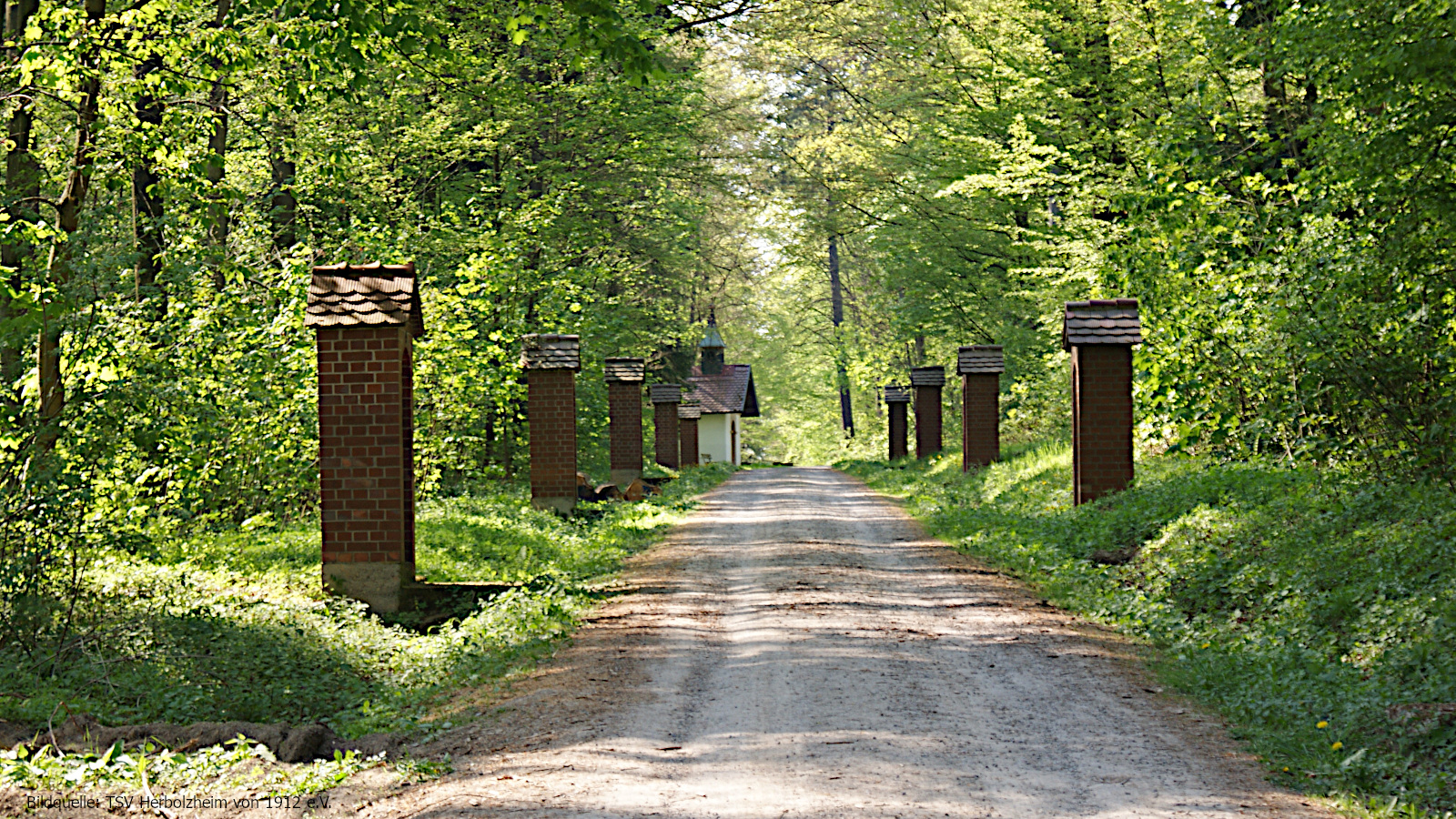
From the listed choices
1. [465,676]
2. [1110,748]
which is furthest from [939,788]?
[465,676]

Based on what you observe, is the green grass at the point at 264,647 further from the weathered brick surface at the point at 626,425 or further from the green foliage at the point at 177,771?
the weathered brick surface at the point at 626,425

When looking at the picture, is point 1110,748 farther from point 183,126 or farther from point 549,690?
point 183,126

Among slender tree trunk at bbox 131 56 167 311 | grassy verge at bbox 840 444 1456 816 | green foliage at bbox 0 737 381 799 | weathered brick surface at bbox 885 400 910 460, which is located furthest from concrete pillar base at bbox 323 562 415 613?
weathered brick surface at bbox 885 400 910 460

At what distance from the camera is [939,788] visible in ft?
16.1

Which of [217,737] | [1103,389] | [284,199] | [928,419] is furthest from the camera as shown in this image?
[928,419]

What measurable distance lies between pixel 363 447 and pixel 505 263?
36.1 feet

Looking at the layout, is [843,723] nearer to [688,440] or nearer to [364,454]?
[364,454]

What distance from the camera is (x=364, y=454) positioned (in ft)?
30.7

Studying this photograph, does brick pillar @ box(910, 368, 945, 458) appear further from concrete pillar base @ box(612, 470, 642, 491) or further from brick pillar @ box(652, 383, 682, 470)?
concrete pillar base @ box(612, 470, 642, 491)

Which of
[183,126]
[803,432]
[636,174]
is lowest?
[803,432]

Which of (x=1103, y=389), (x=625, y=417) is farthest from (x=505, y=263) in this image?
(x=1103, y=389)

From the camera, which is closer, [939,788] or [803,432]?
[939,788]

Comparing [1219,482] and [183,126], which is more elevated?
[183,126]

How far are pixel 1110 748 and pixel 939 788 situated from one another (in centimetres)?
119
